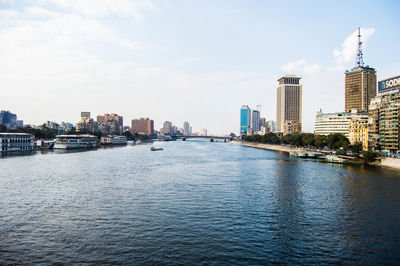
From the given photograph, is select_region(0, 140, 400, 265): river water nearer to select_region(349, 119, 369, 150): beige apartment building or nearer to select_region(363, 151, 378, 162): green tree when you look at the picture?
select_region(363, 151, 378, 162): green tree

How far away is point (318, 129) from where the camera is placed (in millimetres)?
179500

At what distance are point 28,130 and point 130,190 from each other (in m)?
138

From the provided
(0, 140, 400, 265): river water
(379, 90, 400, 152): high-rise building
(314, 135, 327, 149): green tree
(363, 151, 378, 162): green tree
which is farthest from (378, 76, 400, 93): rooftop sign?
(0, 140, 400, 265): river water

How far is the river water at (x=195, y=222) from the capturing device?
2131 cm

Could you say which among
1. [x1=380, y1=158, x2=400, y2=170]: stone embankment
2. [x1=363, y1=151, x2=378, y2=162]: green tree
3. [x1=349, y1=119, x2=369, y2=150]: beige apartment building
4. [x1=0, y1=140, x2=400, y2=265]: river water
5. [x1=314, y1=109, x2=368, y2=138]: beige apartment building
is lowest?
[x1=0, y1=140, x2=400, y2=265]: river water

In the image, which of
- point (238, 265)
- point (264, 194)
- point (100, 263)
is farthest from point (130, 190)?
point (238, 265)

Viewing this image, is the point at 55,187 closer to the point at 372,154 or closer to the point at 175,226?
the point at 175,226

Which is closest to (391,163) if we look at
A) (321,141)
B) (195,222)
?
(321,141)

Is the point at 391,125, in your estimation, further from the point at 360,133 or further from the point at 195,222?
the point at 195,222

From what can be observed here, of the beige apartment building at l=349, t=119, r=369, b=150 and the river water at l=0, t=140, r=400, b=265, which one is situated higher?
the beige apartment building at l=349, t=119, r=369, b=150

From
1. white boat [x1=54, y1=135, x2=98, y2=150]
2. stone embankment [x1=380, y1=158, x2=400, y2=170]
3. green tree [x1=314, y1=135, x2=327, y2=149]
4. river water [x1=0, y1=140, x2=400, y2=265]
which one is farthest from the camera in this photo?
white boat [x1=54, y1=135, x2=98, y2=150]

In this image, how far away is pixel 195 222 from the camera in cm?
2830

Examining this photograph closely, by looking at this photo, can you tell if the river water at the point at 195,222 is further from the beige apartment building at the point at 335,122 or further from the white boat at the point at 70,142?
the beige apartment building at the point at 335,122

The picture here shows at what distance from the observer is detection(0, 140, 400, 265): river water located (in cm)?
2131
